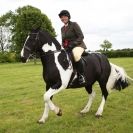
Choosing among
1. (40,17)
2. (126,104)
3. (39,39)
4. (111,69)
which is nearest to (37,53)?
(39,39)

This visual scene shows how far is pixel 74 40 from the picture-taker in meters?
11.1

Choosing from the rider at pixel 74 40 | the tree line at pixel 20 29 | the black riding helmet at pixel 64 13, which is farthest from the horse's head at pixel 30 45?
the tree line at pixel 20 29

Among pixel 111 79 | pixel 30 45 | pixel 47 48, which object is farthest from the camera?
pixel 111 79

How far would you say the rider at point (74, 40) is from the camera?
1089cm

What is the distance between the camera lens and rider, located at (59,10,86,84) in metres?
10.9

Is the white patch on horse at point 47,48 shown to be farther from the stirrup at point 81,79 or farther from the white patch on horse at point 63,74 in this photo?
the stirrup at point 81,79

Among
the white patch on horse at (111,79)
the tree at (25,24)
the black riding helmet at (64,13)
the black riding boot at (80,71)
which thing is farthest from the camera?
the tree at (25,24)

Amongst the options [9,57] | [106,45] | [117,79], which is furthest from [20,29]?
[106,45]

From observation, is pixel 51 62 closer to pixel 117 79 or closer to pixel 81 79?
pixel 81 79

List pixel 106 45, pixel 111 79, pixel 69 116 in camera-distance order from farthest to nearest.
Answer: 1. pixel 106 45
2. pixel 111 79
3. pixel 69 116

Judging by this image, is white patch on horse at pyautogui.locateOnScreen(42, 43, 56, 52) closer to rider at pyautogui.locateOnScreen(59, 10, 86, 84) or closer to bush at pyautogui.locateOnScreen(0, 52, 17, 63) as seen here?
rider at pyautogui.locateOnScreen(59, 10, 86, 84)

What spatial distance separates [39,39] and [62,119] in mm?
2630

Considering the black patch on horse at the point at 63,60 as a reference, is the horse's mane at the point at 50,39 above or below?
above

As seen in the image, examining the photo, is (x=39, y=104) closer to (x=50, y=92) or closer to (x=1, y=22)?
(x=50, y=92)
